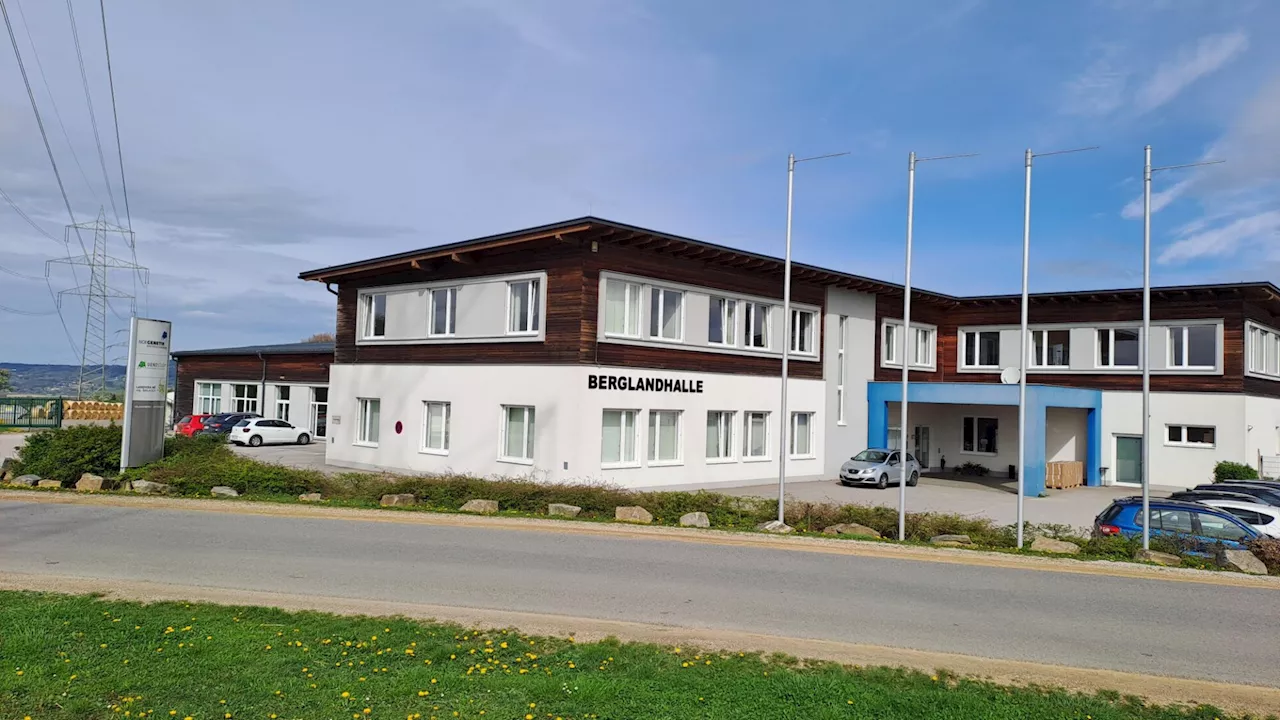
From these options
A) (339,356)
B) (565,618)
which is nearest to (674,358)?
→ (339,356)

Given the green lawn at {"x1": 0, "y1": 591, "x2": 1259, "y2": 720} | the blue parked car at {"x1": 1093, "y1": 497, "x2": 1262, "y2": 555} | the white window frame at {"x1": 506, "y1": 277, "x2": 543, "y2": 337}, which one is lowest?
the green lawn at {"x1": 0, "y1": 591, "x2": 1259, "y2": 720}

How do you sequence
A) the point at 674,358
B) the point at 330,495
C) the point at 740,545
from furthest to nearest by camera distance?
the point at 674,358
the point at 330,495
the point at 740,545

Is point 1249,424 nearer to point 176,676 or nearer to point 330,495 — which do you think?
point 330,495

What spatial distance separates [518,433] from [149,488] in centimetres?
915

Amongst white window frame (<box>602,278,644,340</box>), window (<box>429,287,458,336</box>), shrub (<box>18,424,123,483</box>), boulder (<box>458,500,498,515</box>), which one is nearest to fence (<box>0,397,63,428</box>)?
shrub (<box>18,424,123,483</box>)

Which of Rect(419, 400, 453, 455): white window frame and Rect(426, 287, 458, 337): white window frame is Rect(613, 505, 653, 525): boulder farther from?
Rect(426, 287, 458, 337): white window frame

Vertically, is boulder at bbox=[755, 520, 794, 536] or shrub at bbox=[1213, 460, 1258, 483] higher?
shrub at bbox=[1213, 460, 1258, 483]

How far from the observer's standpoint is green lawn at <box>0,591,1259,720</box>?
625cm

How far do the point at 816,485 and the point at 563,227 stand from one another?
42.1ft

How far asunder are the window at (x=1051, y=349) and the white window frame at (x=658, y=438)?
1873cm

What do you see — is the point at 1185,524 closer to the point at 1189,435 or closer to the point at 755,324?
the point at 755,324

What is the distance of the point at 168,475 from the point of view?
2000 centimetres

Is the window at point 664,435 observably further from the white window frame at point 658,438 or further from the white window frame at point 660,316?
the white window frame at point 660,316

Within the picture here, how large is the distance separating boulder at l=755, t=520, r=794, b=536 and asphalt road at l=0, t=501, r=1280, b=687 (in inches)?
89.1
